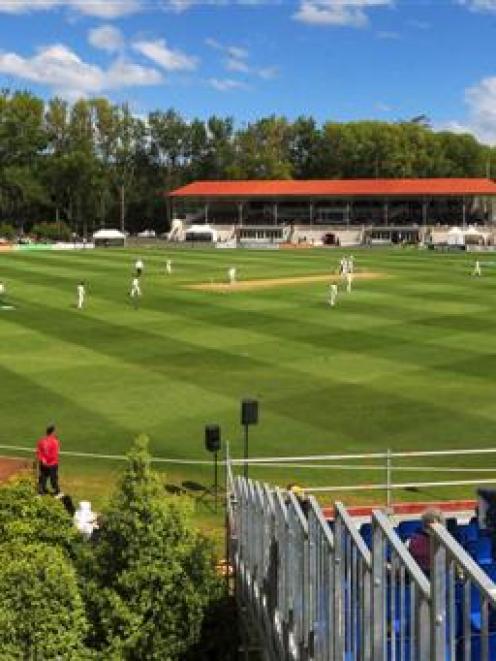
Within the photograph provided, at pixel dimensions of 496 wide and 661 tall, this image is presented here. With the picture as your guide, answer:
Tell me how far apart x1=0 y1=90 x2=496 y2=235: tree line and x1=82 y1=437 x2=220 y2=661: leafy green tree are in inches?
5618

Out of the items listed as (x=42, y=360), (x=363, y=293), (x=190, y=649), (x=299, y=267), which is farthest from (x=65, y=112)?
(x=190, y=649)

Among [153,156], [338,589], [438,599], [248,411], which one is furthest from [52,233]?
[438,599]

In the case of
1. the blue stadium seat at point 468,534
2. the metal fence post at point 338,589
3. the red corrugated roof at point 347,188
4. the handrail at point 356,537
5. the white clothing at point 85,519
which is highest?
the red corrugated roof at point 347,188

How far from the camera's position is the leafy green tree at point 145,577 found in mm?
9086

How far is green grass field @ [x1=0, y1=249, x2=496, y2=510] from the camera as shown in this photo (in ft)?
74.1

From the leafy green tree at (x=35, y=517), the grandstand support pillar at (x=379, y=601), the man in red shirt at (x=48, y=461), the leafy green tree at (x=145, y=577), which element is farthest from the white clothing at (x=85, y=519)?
the grandstand support pillar at (x=379, y=601)

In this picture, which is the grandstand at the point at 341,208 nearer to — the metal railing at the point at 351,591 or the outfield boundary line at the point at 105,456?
the outfield boundary line at the point at 105,456

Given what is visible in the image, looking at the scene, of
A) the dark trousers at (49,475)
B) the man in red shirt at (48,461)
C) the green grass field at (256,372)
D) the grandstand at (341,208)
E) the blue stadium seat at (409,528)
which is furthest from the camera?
the grandstand at (341,208)

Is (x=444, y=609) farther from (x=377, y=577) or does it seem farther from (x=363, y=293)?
(x=363, y=293)

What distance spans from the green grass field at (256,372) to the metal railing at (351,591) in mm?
9541

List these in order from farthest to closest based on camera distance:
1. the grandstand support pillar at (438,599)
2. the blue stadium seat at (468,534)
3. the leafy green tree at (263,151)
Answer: the leafy green tree at (263,151) < the blue stadium seat at (468,534) < the grandstand support pillar at (438,599)

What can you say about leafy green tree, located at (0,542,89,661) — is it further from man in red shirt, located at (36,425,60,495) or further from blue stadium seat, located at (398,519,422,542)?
man in red shirt, located at (36,425,60,495)

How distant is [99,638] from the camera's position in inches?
360

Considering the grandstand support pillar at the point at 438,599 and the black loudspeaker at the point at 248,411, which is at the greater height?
the grandstand support pillar at the point at 438,599
